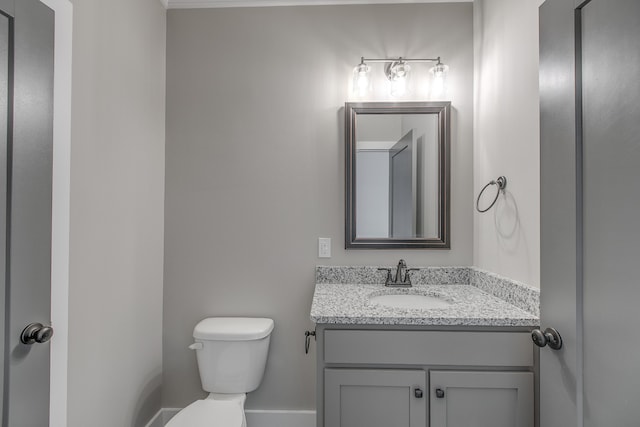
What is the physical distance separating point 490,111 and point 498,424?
1.42m

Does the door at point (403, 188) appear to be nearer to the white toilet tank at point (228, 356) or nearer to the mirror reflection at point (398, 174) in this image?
the mirror reflection at point (398, 174)

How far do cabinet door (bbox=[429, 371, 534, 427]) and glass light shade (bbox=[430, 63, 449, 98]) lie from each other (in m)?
1.42

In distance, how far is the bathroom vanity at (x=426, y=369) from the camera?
1.25m

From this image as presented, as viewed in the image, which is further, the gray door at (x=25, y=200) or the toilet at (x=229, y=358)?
the toilet at (x=229, y=358)

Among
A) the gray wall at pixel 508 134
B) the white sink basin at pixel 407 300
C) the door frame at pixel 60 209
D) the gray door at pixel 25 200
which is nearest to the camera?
the gray door at pixel 25 200

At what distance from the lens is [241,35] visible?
1938 mm

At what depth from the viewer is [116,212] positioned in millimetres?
1512

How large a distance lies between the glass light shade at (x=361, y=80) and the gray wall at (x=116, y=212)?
111 cm

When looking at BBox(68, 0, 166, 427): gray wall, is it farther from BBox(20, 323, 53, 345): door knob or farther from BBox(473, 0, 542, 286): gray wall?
BBox(473, 0, 542, 286): gray wall

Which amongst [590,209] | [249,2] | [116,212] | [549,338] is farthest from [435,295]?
[249,2]

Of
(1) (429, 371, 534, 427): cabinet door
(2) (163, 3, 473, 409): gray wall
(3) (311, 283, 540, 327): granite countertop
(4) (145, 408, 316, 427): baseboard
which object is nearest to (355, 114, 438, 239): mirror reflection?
(2) (163, 3, 473, 409): gray wall

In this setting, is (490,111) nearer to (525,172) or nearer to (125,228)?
(525,172)

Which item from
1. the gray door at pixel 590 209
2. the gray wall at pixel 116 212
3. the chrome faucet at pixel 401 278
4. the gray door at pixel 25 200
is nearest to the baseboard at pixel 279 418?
the gray wall at pixel 116 212

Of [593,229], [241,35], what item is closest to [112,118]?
[241,35]
